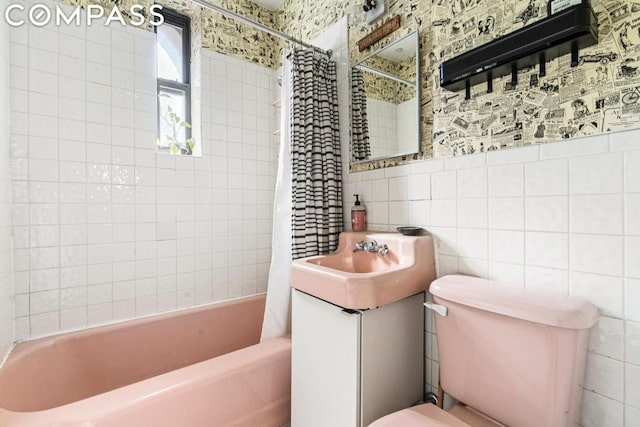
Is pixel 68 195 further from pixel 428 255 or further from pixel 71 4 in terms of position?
pixel 428 255

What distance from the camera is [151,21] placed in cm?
189

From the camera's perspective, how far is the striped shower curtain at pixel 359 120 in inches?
66.1

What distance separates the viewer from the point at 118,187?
5.76 feet

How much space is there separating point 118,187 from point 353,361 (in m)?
1.68

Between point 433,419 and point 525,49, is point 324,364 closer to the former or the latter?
point 433,419

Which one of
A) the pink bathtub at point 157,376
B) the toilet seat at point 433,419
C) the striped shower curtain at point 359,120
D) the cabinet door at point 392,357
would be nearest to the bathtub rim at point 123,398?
the pink bathtub at point 157,376

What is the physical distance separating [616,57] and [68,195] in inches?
95.7

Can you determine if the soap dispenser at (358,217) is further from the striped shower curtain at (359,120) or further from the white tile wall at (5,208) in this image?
the white tile wall at (5,208)

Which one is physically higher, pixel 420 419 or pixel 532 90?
pixel 532 90

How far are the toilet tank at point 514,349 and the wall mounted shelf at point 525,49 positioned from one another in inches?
29.9

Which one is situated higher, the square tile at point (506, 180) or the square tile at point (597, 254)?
the square tile at point (506, 180)

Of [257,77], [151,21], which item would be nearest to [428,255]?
[257,77]

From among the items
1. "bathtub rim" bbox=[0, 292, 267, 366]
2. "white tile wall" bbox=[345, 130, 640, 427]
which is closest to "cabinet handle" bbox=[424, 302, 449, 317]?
"white tile wall" bbox=[345, 130, 640, 427]

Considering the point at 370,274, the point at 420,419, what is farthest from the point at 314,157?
the point at 420,419
